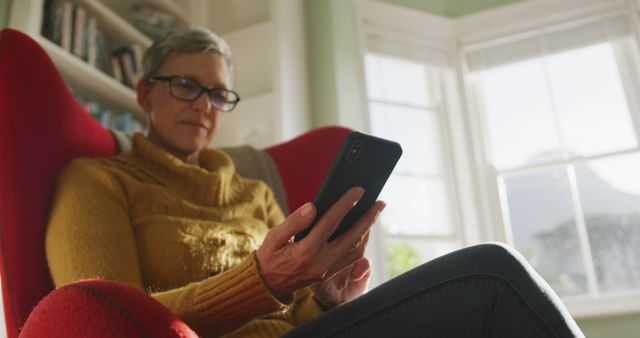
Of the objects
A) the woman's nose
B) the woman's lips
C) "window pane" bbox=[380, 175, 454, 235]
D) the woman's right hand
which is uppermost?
the woman's nose

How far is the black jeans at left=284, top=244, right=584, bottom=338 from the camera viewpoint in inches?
23.8

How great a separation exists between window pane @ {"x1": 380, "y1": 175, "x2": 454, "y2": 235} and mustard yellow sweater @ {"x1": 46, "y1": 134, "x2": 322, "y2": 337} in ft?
4.12

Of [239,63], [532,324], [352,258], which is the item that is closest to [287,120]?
[239,63]

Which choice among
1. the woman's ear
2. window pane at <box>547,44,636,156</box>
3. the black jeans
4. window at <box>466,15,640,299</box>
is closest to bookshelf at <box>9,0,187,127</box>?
the woman's ear

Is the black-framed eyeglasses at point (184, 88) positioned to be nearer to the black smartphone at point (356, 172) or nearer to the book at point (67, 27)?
the black smartphone at point (356, 172)

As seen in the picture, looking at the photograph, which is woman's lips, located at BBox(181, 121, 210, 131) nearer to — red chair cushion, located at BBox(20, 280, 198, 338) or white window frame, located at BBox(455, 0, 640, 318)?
red chair cushion, located at BBox(20, 280, 198, 338)

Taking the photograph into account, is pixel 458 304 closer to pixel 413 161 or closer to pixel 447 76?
pixel 413 161

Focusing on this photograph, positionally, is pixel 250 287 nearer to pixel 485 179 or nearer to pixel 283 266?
pixel 283 266

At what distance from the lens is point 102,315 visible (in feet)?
1.42

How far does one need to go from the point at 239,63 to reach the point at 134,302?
2.05 m

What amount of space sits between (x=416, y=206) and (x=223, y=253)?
159cm

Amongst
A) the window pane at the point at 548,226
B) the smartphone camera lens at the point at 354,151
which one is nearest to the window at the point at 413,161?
the window pane at the point at 548,226

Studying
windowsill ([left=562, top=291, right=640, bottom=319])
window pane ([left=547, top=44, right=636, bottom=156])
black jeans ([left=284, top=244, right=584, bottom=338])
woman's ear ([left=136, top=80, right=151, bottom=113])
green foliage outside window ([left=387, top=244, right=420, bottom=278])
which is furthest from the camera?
green foliage outside window ([left=387, top=244, right=420, bottom=278])

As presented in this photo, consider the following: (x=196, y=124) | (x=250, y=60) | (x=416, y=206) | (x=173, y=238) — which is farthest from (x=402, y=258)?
(x=173, y=238)
